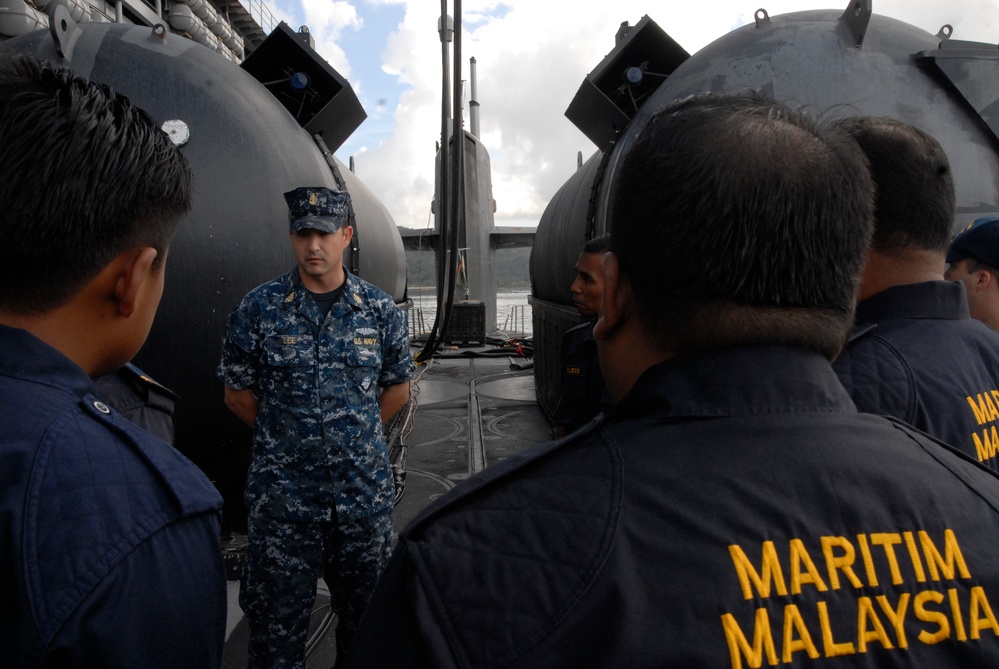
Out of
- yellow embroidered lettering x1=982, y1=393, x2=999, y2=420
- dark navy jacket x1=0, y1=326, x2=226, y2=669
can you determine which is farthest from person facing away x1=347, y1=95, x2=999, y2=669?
yellow embroidered lettering x1=982, y1=393, x2=999, y2=420

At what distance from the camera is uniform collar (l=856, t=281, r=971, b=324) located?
165 centimetres

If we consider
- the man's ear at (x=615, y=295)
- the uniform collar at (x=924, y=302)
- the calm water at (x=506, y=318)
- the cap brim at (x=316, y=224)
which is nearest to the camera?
the man's ear at (x=615, y=295)

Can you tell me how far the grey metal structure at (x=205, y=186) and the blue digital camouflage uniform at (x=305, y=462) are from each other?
2.24 feet

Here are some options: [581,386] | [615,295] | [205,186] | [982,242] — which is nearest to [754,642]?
[615,295]

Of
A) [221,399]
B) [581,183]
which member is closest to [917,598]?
[221,399]

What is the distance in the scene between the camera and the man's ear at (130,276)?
1.11 m

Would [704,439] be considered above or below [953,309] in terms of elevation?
below

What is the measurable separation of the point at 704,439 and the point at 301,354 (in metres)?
2.24

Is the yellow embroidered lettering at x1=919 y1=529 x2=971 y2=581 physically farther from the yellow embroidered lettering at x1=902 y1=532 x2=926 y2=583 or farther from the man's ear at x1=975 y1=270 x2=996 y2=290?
the man's ear at x1=975 y1=270 x2=996 y2=290

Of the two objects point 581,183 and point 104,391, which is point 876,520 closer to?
point 104,391

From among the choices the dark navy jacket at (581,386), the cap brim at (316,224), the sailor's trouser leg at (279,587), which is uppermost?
the cap brim at (316,224)

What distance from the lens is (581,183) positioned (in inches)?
226

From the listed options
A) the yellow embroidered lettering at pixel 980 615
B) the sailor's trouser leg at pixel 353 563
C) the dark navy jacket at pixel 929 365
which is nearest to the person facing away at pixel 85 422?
the yellow embroidered lettering at pixel 980 615

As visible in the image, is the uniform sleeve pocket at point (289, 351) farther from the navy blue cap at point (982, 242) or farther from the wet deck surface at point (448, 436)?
the navy blue cap at point (982, 242)
